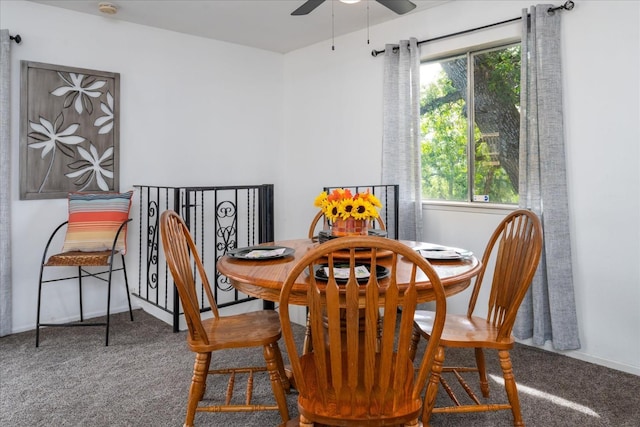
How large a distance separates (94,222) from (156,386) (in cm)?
142

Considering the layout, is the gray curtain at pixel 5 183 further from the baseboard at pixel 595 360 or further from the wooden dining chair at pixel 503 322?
the baseboard at pixel 595 360

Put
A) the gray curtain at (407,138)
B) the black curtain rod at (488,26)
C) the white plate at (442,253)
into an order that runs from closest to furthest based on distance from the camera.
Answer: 1. the white plate at (442,253)
2. the black curtain rod at (488,26)
3. the gray curtain at (407,138)

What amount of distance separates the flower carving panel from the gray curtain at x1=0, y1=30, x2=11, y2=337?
0.12m

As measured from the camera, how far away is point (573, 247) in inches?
107

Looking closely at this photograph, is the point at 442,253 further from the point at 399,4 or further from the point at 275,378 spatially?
the point at 399,4

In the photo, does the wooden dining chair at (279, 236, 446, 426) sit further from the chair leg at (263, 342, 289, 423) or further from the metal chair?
the metal chair

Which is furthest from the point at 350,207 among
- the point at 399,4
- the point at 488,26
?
the point at 488,26

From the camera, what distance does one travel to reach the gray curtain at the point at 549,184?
8.75 feet

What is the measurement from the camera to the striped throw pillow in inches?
122

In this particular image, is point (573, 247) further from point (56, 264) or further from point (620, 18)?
point (56, 264)

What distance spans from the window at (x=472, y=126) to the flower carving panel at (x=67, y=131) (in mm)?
2567

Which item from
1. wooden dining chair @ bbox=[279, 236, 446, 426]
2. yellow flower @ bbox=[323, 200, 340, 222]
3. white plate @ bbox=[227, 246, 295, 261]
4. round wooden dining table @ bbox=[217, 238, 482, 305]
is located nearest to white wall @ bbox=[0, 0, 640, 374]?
round wooden dining table @ bbox=[217, 238, 482, 305]

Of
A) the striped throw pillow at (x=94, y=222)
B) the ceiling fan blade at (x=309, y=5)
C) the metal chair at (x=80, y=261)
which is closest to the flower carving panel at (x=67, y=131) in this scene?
the striped throw pillow at (x=94, y=222)

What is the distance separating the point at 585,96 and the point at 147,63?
3.36m
